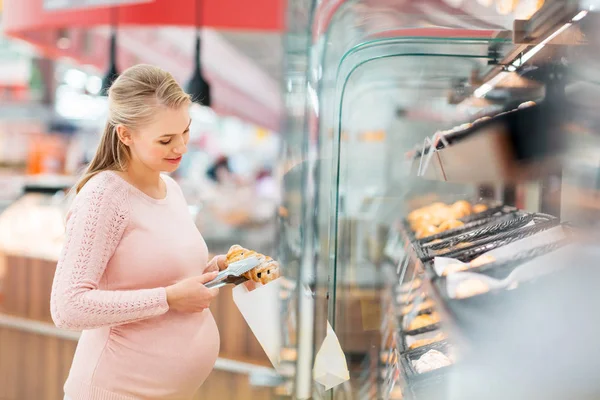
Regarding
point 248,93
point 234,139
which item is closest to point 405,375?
point 248,93

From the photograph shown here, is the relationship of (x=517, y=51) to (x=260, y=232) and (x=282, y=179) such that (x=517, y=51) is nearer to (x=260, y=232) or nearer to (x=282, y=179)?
(x=282, y=179)

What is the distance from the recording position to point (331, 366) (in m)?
1.67

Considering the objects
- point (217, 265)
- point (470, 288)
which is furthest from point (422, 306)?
point (470, 288)

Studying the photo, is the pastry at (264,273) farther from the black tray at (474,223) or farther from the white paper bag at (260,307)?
the black tray at (474,223)

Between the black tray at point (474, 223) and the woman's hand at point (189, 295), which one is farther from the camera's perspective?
the black tray at point (474, 223)

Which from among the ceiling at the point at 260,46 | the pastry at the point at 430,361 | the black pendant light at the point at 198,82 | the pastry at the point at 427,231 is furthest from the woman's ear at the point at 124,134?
the ceiling at the point at 260,46

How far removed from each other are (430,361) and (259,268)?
0.47m

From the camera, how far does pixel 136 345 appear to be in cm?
147

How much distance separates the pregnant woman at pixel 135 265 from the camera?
1.35 m

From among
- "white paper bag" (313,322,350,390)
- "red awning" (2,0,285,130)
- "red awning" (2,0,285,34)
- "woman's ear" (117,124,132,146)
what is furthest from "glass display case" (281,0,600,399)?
"red awning" (2,0,285,34)

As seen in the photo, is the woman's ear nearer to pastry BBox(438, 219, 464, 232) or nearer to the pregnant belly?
the pregnant belly

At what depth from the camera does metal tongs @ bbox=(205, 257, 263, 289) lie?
4.86 ft

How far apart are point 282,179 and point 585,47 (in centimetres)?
121

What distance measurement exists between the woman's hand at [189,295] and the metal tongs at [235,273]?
0.13 ft
